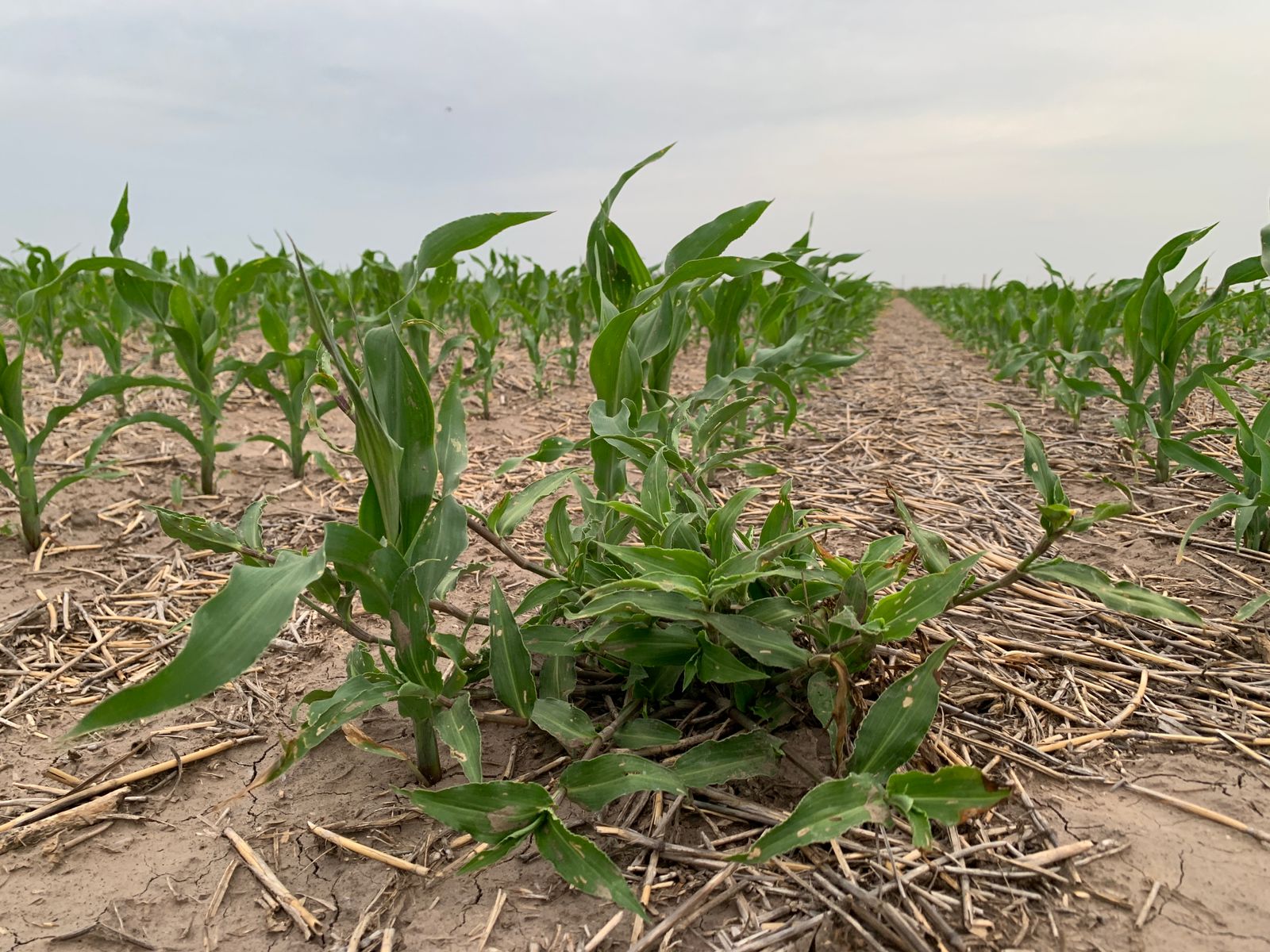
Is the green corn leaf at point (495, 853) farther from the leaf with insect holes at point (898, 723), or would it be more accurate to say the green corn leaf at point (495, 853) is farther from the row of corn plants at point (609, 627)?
the leaf with insect holes at point (898, 723)

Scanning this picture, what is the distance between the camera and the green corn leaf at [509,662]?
117 cm

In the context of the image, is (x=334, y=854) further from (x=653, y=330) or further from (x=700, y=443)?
(x=653, y=330)

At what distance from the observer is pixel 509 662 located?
1168 millimetres

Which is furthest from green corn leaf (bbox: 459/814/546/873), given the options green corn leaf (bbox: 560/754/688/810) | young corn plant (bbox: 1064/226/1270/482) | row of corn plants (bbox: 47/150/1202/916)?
young corn plant (bbox: 1064/226/1270/482)

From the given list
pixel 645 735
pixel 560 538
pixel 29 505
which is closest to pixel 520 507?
pixel 560 538

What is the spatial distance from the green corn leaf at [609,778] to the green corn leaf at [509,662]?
143mm

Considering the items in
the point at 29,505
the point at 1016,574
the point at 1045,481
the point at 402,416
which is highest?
the point at 402,416

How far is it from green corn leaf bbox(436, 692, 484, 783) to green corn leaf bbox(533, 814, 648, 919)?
121 millimetres

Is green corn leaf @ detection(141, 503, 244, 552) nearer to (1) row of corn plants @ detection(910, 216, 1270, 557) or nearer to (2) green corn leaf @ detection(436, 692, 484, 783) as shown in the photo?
(2) green corn leaf @ detection(436, 692, 484, 783)

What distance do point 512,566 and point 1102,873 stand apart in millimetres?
1437

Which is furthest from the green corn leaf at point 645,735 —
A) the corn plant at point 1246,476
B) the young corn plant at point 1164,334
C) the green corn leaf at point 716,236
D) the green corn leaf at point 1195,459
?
the young corn plant at point 1164,334

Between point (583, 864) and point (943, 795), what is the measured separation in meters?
0.44

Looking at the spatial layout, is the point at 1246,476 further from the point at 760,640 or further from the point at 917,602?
the point at 760,640

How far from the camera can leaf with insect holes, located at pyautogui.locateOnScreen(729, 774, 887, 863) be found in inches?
35.4
